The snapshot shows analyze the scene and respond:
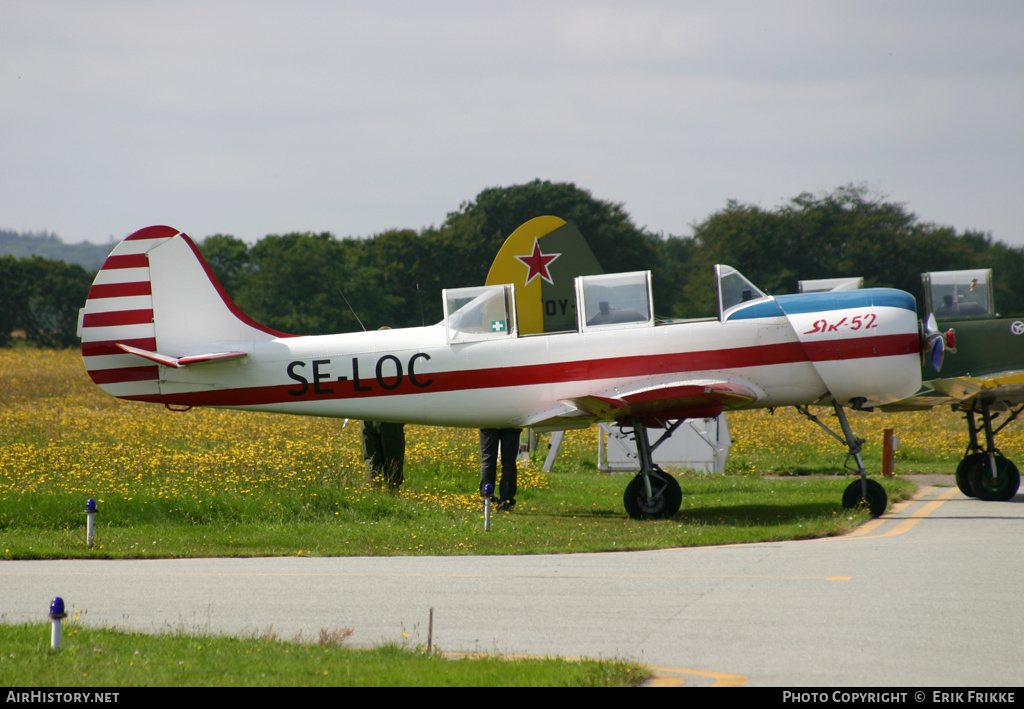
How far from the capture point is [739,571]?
9367mm

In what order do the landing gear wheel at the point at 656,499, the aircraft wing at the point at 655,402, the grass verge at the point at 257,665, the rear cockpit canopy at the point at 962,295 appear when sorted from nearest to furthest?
the grass verge at the point at 257,665 < the aircraft wing at the point at 655,402 < the landing gear wheel at the point at 656,499 < the rear cockpit canopy at the point at 962,295

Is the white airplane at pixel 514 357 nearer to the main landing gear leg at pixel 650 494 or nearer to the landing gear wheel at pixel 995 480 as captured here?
the main landing gear leg at pixel 650 494

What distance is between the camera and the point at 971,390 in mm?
14633

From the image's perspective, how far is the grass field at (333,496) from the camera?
38.5ft

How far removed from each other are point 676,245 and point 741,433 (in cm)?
8624

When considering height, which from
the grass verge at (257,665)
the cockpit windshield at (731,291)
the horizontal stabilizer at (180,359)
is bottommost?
the grass verge at (257,665)

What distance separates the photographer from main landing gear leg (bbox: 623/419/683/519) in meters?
13.5

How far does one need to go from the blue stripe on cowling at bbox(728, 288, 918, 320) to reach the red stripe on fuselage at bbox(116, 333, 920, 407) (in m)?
0.48

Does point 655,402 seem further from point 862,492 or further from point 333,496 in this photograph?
point 333,496

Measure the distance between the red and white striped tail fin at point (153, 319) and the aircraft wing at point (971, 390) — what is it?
10246mm

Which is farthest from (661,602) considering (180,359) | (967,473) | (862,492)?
(967,473)

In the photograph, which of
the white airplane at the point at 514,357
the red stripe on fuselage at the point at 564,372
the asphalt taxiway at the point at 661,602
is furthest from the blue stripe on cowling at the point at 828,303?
the asphalt taxiway at the point at 661,602

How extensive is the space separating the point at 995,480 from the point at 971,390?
1772 millimetres
